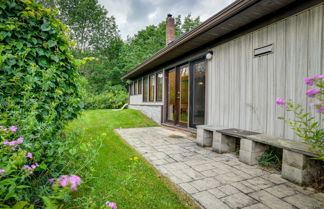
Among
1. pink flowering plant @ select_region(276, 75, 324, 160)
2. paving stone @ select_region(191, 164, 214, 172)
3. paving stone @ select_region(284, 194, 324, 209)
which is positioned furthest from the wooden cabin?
paving stone @ select_region(191, 164, 214, 172)

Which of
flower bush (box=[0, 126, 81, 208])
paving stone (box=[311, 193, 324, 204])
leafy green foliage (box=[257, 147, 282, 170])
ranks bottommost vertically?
paving stone (box=[311, 193, 324, 204])

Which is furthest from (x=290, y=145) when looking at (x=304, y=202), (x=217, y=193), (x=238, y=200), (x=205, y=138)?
(x=205, y=138)

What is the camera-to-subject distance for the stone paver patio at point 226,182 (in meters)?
1.73

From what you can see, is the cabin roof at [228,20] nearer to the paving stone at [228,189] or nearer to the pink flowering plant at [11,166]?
the paving stone at [228,189]

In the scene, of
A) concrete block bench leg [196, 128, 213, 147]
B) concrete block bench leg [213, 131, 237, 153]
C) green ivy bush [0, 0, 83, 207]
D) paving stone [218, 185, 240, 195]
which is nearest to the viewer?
green ivy bush [0, 0, 83, 207]

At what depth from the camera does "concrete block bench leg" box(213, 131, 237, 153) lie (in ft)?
10.8

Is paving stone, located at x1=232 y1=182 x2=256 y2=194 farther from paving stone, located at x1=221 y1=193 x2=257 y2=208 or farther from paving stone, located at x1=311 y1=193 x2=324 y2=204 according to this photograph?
paving stone, located at x1=311 y1=193 x2=324 y2=204

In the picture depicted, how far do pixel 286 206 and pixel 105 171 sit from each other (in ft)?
7.18

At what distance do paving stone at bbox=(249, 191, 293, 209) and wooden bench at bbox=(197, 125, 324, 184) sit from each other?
0.54m

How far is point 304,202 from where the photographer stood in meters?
1.72

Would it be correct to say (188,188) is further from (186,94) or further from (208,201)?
(186,94)

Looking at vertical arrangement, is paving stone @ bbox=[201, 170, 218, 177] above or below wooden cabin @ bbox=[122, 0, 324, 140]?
below

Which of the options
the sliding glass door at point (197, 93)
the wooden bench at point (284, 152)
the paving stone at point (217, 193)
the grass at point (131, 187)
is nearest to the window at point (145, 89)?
the sliding glass door at point (197, 93)

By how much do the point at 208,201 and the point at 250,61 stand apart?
2864 mm
